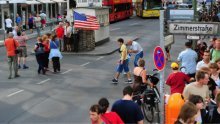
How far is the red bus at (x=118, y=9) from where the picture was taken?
49438mm

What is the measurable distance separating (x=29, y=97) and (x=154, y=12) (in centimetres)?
4386

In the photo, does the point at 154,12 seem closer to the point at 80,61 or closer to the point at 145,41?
the point at 145,41

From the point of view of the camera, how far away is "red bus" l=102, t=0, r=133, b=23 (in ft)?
162

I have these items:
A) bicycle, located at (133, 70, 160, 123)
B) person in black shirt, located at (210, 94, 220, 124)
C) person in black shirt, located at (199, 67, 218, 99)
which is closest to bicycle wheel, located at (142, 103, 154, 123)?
bicycle, located at (133, 70, 160, 123)

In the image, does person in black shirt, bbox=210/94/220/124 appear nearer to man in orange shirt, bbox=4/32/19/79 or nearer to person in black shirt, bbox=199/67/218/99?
person in black shirt, bbox=199/67/218/99

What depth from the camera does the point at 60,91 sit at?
1658 cm

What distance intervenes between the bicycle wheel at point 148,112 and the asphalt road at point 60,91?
5.03ft

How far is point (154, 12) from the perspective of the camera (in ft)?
191

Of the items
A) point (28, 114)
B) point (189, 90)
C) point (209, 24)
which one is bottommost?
point (28, 114)

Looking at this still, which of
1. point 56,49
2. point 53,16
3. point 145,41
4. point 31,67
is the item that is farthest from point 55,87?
point 53,16

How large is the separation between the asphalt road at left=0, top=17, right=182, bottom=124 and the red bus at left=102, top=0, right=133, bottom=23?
2497 cm

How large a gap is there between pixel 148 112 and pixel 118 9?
4215cm

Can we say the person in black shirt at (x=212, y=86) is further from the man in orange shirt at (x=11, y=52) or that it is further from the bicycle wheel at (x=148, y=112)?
the man in orange shirt at (x=11, y=52)

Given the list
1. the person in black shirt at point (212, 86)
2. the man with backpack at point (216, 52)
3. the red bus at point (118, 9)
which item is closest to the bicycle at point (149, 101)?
the person in black shirt at point (212, 86)
